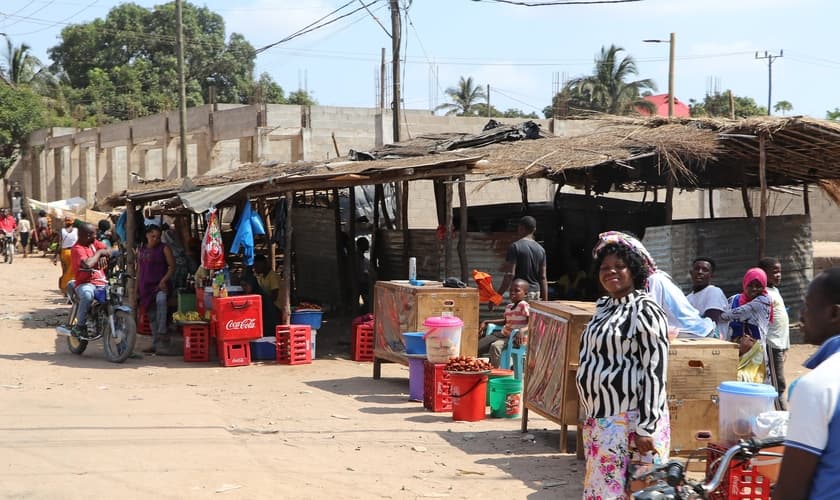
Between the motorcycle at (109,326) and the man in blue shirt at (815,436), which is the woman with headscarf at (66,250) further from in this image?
the man in blue shirt at (815,436)

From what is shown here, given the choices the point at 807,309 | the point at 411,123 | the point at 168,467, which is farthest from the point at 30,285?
the point at 807,309

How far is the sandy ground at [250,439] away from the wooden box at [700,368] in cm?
107

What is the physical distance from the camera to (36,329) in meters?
15.7

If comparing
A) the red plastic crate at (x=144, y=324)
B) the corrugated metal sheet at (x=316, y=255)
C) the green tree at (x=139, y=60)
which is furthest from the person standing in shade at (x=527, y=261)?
the green tree at (x=139, y=60)

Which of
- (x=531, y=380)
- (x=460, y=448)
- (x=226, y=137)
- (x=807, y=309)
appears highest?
(x=226, y=137)

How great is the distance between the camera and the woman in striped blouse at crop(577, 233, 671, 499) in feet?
14.0

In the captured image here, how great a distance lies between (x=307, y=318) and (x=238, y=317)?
1.22 meters

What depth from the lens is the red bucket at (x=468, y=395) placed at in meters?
8.83

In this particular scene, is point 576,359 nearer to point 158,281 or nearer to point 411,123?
point 158,281

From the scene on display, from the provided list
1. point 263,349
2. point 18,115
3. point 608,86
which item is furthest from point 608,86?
point 263,349

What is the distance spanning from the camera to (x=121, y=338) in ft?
40.3

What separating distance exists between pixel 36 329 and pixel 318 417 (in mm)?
8588

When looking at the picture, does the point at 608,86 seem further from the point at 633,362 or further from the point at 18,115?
the point at 633,362

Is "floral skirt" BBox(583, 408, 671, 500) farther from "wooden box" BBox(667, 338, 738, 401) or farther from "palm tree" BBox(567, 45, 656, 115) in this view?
"palm tree" BBox(567, 45, 656, 115)
